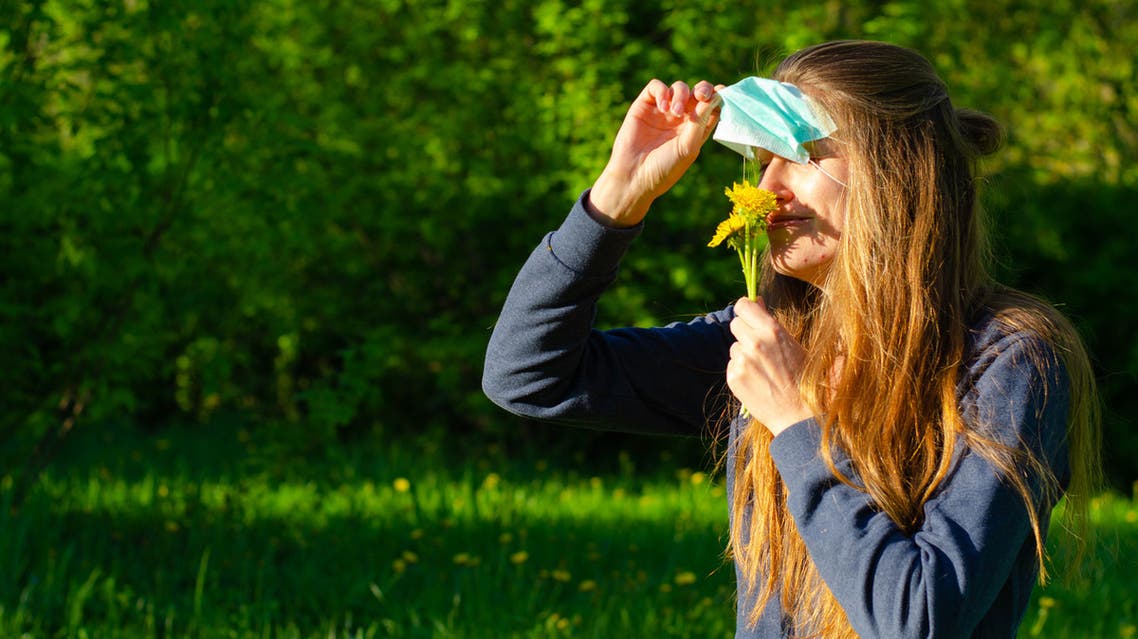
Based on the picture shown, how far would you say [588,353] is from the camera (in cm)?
197

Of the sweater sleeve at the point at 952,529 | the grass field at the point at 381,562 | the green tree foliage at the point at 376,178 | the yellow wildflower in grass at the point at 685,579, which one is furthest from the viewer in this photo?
the green tree foliage at the point at 376,178

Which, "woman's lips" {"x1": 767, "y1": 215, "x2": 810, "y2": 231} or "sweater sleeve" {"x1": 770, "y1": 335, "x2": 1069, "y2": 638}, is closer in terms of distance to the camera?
"sweater sleeve" {"x1": 770, "y1": 335, "x2": 1069, "y2": 638}

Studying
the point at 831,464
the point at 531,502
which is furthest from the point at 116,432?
the point at 831,464

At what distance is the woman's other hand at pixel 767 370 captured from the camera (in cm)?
160

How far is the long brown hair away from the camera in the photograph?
62.6 inches

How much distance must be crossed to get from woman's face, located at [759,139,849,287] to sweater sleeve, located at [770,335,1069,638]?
299 millimetres

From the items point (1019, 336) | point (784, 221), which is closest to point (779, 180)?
point (784, 221)

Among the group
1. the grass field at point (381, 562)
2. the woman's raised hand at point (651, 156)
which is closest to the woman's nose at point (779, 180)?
the woman's raised hand at point (651, 156)

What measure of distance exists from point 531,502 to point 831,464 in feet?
12.2

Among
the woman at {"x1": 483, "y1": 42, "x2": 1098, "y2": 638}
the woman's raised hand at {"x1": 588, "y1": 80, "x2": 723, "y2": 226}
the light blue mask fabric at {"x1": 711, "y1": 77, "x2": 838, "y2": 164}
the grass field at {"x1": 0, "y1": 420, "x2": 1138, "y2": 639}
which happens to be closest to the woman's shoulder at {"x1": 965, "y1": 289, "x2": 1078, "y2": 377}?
the woman at {"x1": 483, "y1": 42, "x2": 1098, "y2": 638}

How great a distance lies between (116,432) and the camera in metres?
7.64

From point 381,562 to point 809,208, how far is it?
2812mm

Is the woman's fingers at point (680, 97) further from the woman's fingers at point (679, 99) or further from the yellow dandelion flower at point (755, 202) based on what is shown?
the yellow dandelion flower at point (755, 202)

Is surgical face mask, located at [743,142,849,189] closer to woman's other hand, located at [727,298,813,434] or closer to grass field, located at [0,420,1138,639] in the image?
woman's other hand, located at [727,298,813,434]
